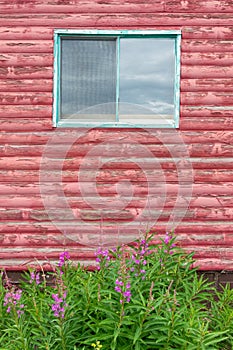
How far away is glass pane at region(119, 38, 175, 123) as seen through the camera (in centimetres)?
641

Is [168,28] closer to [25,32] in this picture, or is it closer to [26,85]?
[25,32]

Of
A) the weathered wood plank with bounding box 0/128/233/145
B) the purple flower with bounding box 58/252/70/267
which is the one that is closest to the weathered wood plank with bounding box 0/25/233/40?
the weathered wood plank with bounding box 0/128/233/145

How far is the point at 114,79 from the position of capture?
641 centimetres

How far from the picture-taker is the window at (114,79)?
638 centimetres

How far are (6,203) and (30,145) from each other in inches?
34.2

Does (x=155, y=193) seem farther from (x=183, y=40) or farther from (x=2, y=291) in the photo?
(x=2, y=291)

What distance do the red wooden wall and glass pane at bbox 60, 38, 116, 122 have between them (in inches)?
8.5

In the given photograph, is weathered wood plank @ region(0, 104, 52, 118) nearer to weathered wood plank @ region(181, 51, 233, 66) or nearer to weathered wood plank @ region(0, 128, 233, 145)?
weathered wood plank @ region(0, 128, 233, 145)

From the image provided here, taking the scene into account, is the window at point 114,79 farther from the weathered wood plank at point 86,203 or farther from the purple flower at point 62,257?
the purple flower at point 62,257

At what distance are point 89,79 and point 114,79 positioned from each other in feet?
1.13

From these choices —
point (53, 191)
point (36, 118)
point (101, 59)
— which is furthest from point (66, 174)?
point (101, 59)

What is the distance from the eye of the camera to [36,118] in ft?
21.0

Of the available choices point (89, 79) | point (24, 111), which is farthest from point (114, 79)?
point (24, 111)

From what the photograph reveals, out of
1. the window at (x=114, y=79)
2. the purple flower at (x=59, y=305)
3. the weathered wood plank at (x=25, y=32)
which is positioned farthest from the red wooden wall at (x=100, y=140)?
the purple flower at (x=59, y=305)
